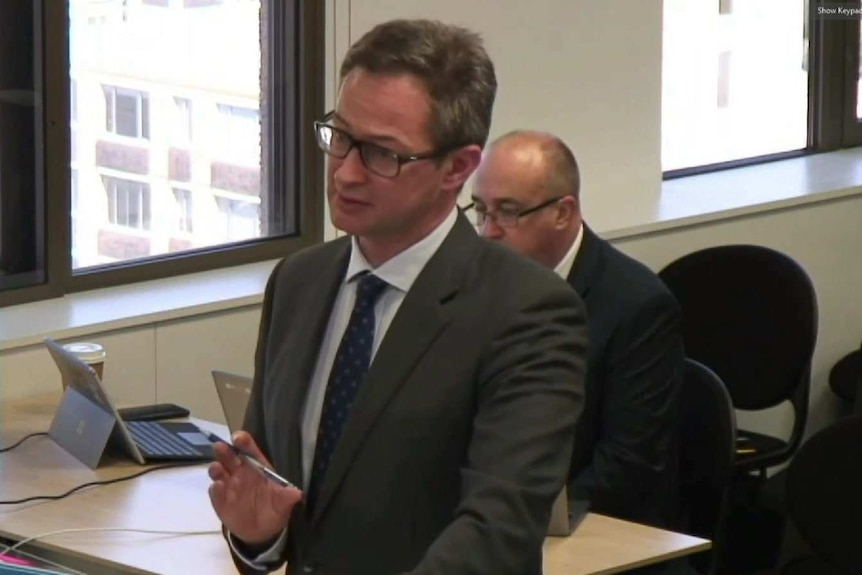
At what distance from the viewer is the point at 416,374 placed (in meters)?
1.86

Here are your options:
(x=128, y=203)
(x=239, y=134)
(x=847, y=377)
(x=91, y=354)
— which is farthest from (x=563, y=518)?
(x=847, y=377)

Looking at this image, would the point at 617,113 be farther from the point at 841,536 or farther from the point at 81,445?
the point at 81,445

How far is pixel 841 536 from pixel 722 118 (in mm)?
2479

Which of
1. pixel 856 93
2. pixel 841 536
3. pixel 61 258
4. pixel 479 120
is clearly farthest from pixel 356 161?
pixel 856 93

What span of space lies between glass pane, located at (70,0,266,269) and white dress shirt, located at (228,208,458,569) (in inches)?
83.8

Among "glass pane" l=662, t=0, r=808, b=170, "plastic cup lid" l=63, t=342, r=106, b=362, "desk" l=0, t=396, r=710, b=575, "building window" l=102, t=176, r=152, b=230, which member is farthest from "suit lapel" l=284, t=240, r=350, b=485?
"glass pane" l=662, t=0, r=808, b=170

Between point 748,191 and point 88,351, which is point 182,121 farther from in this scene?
point 748,191

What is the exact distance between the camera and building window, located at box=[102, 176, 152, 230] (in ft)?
13.3

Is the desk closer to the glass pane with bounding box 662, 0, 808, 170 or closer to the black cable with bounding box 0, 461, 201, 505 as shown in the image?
the black cable with bounding box 0, 461, 201, 505

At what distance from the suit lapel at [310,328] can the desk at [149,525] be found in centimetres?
75

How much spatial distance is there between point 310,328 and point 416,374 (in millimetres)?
183

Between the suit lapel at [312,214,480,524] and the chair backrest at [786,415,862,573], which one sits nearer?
the suit lapel at [312,214,480,524]

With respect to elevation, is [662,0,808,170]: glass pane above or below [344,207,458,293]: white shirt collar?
above

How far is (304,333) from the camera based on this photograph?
198cm
